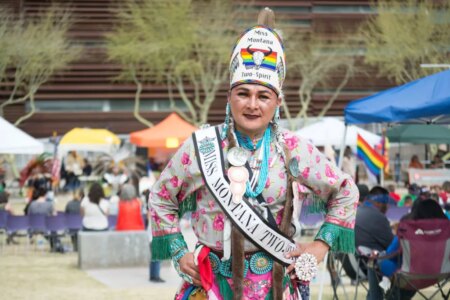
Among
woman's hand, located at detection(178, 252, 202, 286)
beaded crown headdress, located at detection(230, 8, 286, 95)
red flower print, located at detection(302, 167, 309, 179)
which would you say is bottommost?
woman's hand, located at detection(178, 252, 202, 286)

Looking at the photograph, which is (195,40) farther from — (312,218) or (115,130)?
(312,218)

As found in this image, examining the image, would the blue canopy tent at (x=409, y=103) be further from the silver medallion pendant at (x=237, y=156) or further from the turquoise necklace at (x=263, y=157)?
the silver medallion pendant at (x=237, y=156)

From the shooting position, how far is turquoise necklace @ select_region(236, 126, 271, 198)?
15.4 ft

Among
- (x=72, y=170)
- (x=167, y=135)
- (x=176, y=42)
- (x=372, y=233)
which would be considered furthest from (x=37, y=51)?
(x=372, y=233)

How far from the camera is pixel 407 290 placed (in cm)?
978

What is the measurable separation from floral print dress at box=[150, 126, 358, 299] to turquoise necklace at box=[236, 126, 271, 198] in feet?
0.08

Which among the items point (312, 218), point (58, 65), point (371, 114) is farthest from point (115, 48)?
point (371, 114)

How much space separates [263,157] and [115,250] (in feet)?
36.0

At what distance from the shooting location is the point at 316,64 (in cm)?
5188

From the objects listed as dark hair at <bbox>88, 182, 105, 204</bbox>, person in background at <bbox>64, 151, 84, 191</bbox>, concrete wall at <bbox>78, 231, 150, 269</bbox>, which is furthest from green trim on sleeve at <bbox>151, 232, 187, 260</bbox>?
person in background at <bbox>64, 151, 84, 191</bbox>

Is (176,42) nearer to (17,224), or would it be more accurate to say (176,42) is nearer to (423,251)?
(17,224)

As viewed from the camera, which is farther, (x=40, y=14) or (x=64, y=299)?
(x=40, y=14)

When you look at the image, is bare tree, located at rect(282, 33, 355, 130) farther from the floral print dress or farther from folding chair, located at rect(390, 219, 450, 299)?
the floral print dress

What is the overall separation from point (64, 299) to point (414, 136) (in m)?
6.55
